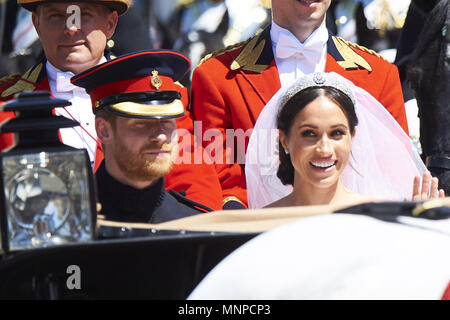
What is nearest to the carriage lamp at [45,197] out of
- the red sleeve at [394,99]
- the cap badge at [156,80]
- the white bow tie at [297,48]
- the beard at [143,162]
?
the beard at [143,162]

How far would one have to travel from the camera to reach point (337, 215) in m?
2.03

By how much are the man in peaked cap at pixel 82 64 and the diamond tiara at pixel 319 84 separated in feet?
1.44

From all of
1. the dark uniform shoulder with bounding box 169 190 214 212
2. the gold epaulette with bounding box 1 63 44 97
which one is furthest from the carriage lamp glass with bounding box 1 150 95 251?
the gold epaulette with bounding box 1 63 44 97

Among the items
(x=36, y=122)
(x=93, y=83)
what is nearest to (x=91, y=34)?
(x=93, y=83)

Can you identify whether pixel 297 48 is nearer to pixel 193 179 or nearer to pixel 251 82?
pixel 251 82

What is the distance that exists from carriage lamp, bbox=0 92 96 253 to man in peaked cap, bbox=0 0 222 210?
124cm

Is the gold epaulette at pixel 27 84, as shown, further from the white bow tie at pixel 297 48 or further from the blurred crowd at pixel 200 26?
the white bow tie at pixel 297 48

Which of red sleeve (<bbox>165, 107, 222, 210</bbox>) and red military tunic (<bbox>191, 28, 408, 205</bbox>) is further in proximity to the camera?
red military tunic (<bbox>191, 28, 408, 205</bbox>)

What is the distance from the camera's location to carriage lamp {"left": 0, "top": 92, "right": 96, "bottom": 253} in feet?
6.65

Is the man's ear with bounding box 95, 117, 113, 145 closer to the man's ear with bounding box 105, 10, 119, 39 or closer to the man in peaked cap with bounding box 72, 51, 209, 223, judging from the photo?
the man in peaked cap with bounding box 72, 51, 209, 223

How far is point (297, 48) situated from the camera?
374 centimetres

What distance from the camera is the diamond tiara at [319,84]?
3.14 m

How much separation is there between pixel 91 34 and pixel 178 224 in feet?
4.68
